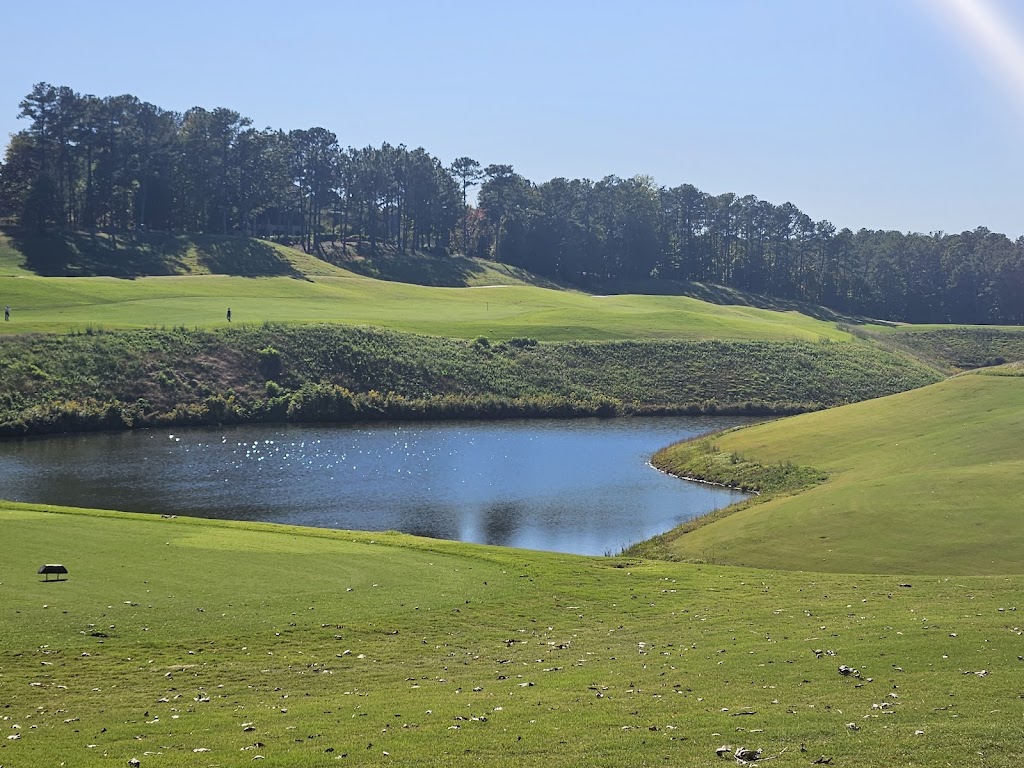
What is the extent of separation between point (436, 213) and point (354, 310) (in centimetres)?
6365

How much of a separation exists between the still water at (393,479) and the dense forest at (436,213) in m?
73.4

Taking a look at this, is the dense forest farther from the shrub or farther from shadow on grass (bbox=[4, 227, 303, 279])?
the shrub

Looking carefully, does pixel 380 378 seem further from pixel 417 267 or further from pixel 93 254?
pixel 417 267

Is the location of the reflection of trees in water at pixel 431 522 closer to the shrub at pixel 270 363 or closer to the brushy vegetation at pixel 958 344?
the shrub at pixel 270 363

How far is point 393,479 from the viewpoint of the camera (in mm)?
54094

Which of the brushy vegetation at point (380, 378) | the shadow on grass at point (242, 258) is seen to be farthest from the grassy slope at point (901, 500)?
the shadow on grass at point (242, 258)

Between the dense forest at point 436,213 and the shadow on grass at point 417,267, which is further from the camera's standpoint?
the shadow on grass at point 417,267

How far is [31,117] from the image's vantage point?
125m

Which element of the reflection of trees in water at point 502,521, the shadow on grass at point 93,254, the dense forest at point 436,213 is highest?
the dense forest at point 436,213

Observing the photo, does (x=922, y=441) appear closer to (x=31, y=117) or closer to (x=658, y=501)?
(x=658, y=501)

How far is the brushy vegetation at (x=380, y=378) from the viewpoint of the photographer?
72.2 metres

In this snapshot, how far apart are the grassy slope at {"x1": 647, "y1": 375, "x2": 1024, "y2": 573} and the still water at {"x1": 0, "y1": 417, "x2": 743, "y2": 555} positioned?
551 centimetres

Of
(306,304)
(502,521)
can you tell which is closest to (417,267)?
(306,304)

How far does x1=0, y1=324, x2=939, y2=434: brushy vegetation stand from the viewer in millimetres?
72250
